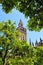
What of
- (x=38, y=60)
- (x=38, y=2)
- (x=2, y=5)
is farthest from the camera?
(x=38, y=60)

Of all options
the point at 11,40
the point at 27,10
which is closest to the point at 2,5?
the point at 27,10

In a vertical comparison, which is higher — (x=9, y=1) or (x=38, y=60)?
(x=9, y=1)

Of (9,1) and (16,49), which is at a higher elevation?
(9,1)

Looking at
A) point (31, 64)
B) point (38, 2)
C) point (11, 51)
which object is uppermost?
point (38, 2)

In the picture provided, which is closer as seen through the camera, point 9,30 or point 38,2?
point 38,2

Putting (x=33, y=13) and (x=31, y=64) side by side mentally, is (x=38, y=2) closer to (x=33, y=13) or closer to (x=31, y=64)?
(x=33, y=13)

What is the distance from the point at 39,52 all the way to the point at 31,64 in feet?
6.03

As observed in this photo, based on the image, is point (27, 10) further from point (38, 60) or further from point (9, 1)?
point (38, 60)

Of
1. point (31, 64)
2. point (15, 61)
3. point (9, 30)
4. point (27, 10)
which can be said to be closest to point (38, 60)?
point (31, 64)

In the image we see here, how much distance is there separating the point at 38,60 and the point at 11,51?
3.54m

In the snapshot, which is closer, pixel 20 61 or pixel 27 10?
pixel 27 10

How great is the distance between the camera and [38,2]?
912cm

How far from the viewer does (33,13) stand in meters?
9.53

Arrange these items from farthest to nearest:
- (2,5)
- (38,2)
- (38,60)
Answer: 1. (38,60)
2. (2,5)
3. (38,2)
